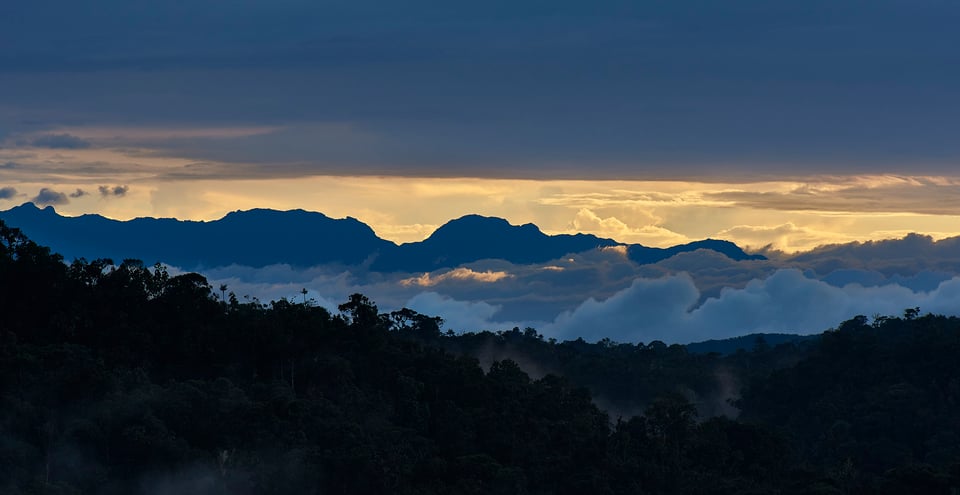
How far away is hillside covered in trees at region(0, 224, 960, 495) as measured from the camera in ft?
168

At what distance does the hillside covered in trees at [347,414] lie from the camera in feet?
168

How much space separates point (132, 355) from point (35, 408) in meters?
11.3

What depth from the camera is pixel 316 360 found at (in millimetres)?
67562

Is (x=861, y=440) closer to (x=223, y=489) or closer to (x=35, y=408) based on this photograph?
(x=223, y=489)

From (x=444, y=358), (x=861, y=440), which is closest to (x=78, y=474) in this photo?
(x=444, y=358)

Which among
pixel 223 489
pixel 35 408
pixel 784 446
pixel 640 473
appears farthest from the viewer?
pixel 784 446

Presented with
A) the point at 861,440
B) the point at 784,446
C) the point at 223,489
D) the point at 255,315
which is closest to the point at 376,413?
the point at 255,315

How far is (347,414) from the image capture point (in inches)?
2419

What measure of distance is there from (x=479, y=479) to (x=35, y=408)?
18.6 metres

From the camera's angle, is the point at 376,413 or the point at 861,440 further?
the point at 861,440

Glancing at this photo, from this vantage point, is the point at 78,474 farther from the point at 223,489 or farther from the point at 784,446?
the point at 784,446

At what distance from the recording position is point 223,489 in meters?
48.9

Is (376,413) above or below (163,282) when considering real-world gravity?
below

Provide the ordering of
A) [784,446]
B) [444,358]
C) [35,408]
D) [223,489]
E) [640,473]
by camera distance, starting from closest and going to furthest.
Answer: [223,489] < [35,408] < [640,473] < [784,446] < [444,358]
